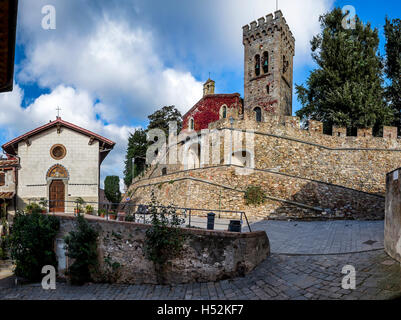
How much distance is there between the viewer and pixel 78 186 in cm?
1608

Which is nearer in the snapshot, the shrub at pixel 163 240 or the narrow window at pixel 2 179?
the shrub at pixel 163 240

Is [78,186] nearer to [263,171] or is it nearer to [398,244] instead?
[263,171]

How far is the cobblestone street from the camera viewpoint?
5.56 m

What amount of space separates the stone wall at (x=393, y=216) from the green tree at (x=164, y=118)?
94.6 feet

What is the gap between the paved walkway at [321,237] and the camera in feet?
27.0

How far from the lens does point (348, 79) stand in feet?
63.8

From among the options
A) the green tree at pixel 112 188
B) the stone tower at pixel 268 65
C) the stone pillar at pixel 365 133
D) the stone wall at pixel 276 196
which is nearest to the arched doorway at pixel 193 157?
the stone wall at pixel 276 196

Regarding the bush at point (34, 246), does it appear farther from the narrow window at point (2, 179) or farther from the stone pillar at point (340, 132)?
the stone pillar at point (340, 132)

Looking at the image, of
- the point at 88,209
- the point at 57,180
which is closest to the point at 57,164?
the point at 57,180

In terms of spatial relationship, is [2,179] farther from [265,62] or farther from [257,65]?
[265,62]

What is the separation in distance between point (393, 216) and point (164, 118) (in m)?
31.0

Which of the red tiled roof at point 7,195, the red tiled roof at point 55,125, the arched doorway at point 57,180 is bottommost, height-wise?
the red tiled roof at point 7,195

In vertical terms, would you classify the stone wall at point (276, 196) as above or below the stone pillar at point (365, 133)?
below
